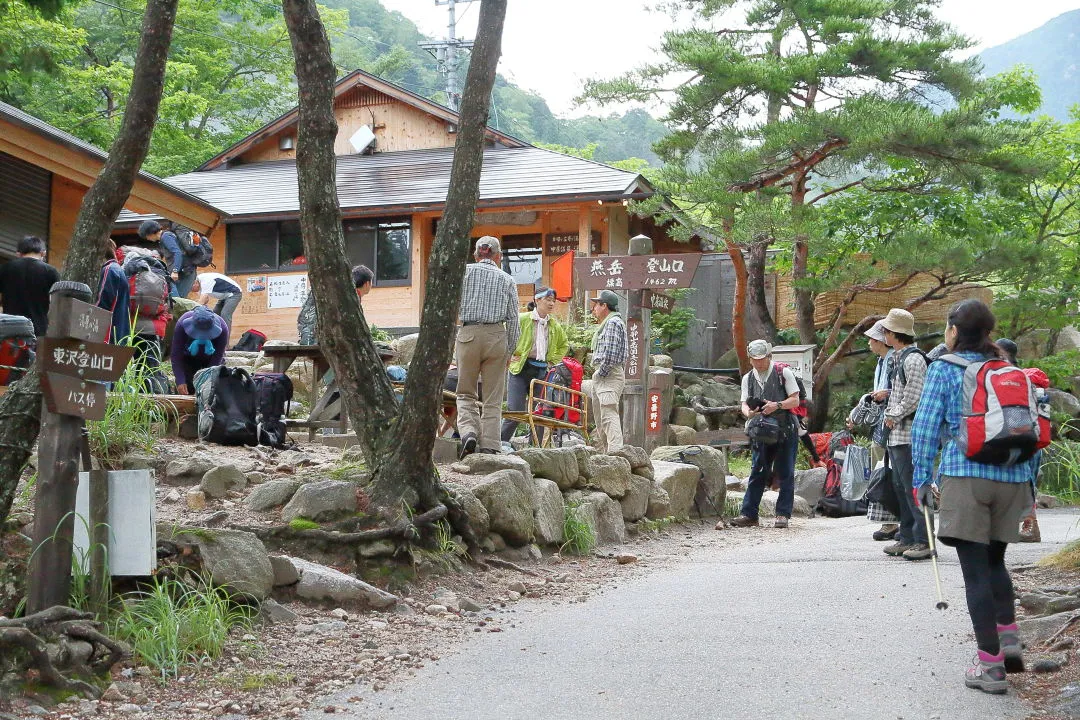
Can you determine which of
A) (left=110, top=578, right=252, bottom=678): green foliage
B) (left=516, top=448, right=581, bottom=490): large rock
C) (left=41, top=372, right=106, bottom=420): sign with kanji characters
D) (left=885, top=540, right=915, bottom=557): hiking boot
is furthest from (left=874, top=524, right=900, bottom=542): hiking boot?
(left=41, top=372, right=106, bottom=420): sign with kanji characters

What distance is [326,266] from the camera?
708 centimetres

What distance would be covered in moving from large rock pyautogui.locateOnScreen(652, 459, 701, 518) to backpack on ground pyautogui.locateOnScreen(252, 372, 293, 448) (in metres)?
4.03

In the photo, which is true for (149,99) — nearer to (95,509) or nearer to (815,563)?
(95,509)

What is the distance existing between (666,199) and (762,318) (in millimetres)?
3074

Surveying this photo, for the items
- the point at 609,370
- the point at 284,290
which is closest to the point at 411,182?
the point at 284,290

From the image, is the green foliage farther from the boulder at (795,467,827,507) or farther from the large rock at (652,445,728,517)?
the boulder at (795,467,827,507)

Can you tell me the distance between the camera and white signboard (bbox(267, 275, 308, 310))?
2347 centimetres

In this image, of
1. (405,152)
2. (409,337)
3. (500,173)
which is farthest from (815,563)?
(405,152)

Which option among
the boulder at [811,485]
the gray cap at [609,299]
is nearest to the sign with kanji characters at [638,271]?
the gray cap at [609,299]

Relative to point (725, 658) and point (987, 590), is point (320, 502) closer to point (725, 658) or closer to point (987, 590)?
point (725, 658)

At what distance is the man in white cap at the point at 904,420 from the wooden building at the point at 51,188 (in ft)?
27.1

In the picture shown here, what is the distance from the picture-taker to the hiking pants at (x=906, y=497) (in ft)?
26.5

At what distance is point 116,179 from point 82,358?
1.78 metres

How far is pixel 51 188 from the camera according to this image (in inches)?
520
